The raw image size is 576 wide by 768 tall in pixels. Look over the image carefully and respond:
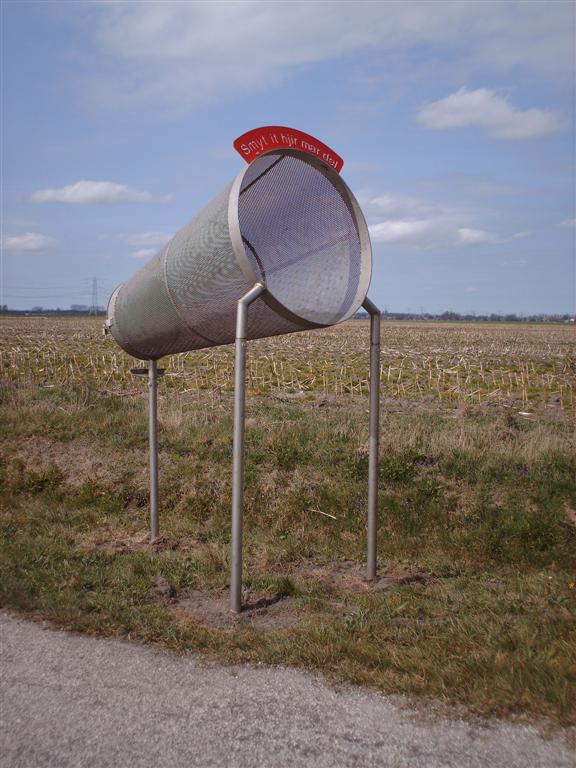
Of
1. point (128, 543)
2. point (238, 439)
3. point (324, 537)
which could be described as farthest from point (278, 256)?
point (128, 543)

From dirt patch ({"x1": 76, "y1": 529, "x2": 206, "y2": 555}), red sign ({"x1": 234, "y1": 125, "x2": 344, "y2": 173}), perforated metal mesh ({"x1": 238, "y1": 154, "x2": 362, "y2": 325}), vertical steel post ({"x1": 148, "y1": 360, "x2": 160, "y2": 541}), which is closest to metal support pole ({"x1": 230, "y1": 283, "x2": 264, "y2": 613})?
perforated metal mesh ({"x1": 238, "y1": 154, "x2": 362, "y2": 325})

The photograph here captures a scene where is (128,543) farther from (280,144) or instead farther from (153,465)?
(280,144)

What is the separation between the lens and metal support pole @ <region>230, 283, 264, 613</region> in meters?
4.88

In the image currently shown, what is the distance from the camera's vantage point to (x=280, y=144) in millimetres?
4934

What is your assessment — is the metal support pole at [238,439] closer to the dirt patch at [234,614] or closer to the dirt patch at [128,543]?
the dirt patch at [234,614]

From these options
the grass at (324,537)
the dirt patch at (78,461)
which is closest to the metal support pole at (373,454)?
the grass at (324,537)

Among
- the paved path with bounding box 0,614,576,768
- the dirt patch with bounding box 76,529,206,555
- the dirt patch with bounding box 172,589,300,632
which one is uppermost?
the paved path with bounding box 0,614,576,768

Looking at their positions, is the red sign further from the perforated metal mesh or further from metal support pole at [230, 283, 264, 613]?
metal support pole at [230, 283, 264, 613]

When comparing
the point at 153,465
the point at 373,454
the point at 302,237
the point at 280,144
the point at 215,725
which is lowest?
the point at 215,725

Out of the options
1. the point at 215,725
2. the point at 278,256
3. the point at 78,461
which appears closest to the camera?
the point at 215,725

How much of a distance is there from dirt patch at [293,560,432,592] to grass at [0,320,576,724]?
1.1 inches

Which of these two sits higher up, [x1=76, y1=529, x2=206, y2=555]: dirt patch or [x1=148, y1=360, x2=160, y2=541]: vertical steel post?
[x1=148, y1=360, x2=160, y2=541]: vertical steel post

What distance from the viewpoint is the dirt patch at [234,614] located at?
16.2ft

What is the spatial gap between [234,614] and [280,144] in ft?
11.1
